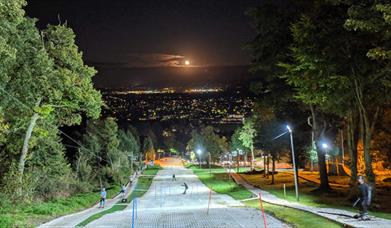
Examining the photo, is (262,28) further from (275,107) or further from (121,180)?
(121,180)

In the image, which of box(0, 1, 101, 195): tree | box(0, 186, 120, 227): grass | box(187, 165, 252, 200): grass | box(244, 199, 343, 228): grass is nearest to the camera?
box(244, 199, 343, 228): grass

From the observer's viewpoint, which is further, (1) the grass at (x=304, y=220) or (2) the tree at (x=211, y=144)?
(2) the tree at (x=211, y=144)

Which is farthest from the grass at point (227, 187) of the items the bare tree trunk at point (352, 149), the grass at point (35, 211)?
the grass at point (35, 211)

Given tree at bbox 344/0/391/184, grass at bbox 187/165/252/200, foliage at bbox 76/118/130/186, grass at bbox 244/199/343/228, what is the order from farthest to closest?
1. foliage at bbox 76/118/130/186
2. grass at bbox 187/165/252/200
3. tree at bbox 344/0/391/184
4. grass at bbox 244/199/343/228

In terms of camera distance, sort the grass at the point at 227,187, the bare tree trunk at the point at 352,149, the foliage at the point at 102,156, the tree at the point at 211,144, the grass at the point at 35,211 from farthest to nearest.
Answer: the tree at the point at 211,144 → the foliage at the point at 102,156 → the grass at the point at 227,187 → the bare tree trunk at the point at 352,149 → the grass at the point at 35,211

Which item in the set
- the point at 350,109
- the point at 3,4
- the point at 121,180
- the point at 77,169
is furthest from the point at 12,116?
the point at 121,180

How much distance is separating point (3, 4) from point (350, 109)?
2196 cm

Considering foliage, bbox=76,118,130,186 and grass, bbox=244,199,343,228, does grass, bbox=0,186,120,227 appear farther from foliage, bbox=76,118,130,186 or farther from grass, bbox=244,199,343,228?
foliage, bbox=76,118,130,186

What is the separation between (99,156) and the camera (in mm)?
68750

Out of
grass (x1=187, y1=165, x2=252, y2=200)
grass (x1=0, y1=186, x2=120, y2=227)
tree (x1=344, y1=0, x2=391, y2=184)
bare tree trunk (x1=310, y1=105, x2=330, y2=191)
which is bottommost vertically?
grass (x1=0, y1=186, x2=120, y2=227)

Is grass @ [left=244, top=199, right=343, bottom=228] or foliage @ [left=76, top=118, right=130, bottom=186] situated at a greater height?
foliage @ [left=76, top=118, right=130, bottom=186]

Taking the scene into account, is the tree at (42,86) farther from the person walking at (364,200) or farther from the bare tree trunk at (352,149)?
the person walking at (364,200)

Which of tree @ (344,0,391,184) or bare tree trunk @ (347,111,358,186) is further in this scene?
bare tree trunk @ (347,111,358,186)

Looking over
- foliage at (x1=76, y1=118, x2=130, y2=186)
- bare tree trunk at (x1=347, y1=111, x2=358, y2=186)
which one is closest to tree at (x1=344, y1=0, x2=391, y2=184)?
bare tree trunk at (x1=347, y1=111, x2=358, y2=186)
